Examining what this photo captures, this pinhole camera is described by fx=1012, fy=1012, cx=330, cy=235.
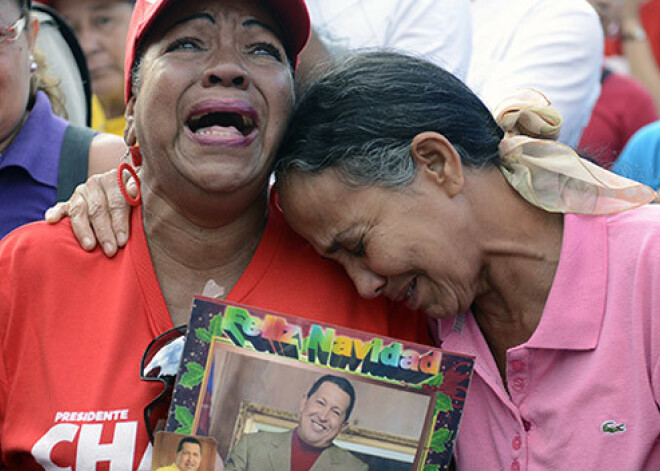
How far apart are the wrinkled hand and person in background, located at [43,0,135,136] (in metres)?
2.14

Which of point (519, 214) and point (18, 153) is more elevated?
point (519, 214)

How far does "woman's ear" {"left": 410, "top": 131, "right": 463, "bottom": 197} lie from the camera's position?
2.37 meters

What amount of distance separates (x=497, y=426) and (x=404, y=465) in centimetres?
32

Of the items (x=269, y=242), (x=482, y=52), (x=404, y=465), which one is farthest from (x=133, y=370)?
(x=482, y=52)

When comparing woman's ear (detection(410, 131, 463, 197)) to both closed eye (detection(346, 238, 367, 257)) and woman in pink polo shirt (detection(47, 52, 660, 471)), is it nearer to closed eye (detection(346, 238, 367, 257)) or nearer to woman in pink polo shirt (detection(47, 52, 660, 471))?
woman in pink polo shirt (detection(47, 52, 660, 471))

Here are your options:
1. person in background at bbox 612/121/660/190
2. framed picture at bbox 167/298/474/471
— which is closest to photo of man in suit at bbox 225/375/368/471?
framed picture at bbox 167/298/474/471

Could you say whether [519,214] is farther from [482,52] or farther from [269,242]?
[482,52]

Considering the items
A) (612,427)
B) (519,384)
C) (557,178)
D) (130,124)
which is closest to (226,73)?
(130,124)

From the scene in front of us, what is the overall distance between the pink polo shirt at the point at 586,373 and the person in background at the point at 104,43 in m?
2.88

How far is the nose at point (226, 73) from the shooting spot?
2.45 meters

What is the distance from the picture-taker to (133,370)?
237cm

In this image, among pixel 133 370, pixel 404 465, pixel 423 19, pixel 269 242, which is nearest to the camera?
pixel 404 465

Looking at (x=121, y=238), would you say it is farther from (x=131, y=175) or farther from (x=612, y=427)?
(x=612, y=427)

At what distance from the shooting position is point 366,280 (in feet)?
8.12
